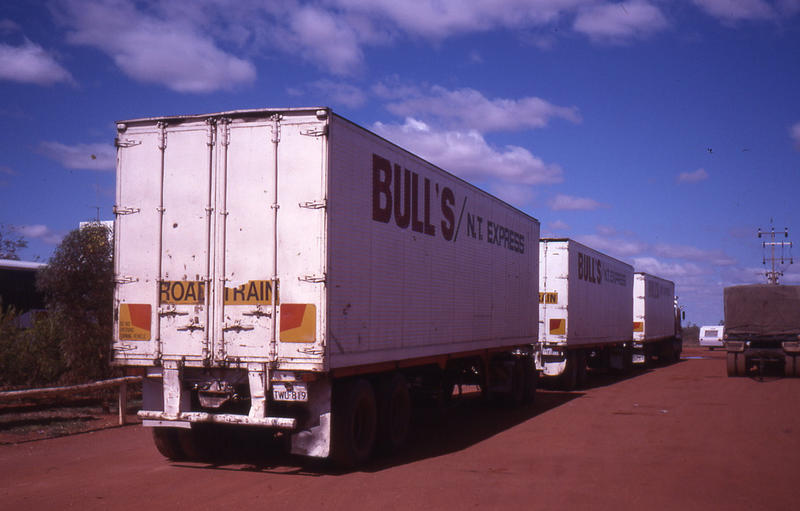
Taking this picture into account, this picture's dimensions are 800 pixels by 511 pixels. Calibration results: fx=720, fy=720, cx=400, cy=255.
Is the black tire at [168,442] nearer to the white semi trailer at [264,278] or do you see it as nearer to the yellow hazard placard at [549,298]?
the white semi trailer at [264,278]

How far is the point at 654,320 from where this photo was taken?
34094 millimetres

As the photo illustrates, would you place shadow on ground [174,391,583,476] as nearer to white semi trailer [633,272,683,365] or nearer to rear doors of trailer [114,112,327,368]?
rear doors of trailer [114,112,327,368]

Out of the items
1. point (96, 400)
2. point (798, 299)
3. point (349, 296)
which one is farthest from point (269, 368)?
point (798, 299)

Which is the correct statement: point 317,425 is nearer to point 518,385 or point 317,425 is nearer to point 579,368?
point 518,385

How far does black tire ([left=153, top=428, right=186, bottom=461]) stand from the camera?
9.21 metres

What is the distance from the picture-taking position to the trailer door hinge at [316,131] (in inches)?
329

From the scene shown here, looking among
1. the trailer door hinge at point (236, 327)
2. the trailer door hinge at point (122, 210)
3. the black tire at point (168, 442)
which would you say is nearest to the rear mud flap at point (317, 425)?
the trailer door hinge at point (236, 327)

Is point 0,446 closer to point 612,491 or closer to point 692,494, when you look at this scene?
point 612,491

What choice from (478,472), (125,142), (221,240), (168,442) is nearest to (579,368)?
(478,472)

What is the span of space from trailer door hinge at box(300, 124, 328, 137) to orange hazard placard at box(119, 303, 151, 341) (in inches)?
115

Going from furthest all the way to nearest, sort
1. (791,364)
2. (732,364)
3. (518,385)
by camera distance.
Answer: (732,364) → (791,364) → (518,385)

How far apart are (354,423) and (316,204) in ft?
9.14

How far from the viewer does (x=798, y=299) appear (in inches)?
985

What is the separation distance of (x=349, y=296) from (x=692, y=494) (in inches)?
173
